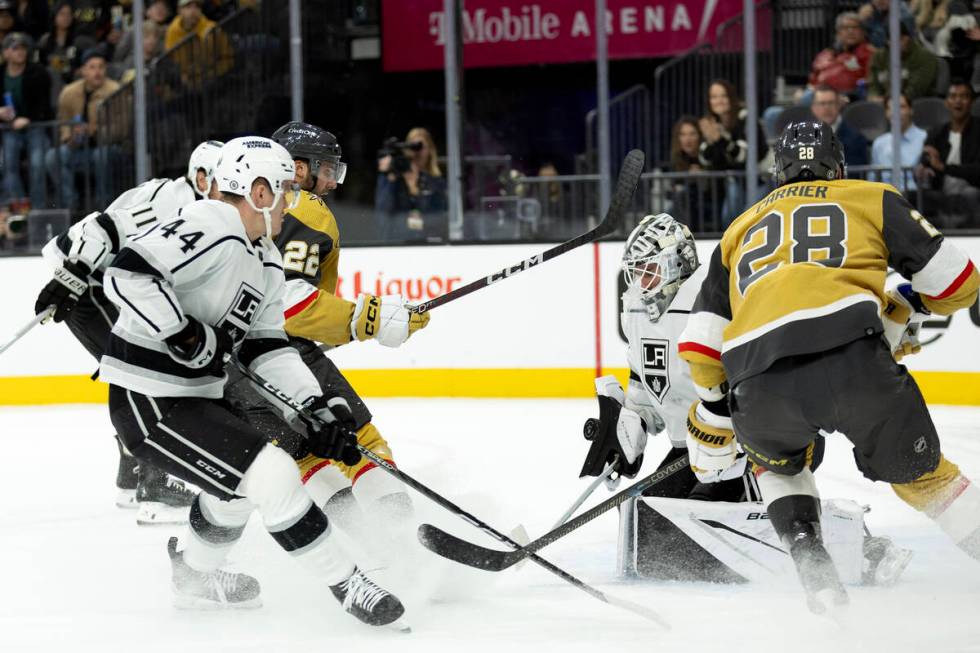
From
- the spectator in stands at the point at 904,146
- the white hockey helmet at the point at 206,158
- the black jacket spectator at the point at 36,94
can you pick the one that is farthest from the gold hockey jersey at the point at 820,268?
the black jacket spectator at the point at 36,94

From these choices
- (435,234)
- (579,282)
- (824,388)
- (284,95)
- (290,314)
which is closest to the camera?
(824,388)

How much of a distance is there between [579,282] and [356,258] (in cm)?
107

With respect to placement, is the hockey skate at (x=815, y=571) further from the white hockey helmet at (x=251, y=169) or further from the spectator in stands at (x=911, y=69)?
the spectator in stands at (x=911, y=69)

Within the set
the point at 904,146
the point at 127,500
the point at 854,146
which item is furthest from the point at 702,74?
the point at 127,500

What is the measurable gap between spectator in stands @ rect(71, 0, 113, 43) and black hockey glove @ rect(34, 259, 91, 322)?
4.49 m

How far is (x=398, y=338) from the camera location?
3.40 metres

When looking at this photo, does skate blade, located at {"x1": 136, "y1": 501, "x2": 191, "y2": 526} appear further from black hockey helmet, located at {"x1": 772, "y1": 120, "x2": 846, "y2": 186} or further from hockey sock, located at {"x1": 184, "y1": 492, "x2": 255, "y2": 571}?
black hockey helmet, located at {"x1": 772, "y1": 120, "x2": 846, "y2": 186}

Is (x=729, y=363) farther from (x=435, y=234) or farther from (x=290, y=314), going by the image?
(x=435, y=234)

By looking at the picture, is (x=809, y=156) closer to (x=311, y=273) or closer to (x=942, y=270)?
(x=942, y=270)

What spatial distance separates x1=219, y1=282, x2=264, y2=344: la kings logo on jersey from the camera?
2838mm

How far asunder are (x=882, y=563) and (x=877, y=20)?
433 centimetres

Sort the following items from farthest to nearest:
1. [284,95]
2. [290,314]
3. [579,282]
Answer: [284,95]
[579,282]
[290,314]

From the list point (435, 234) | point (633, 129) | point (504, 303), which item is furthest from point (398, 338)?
point (633, 129)

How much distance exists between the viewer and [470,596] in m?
3.07
